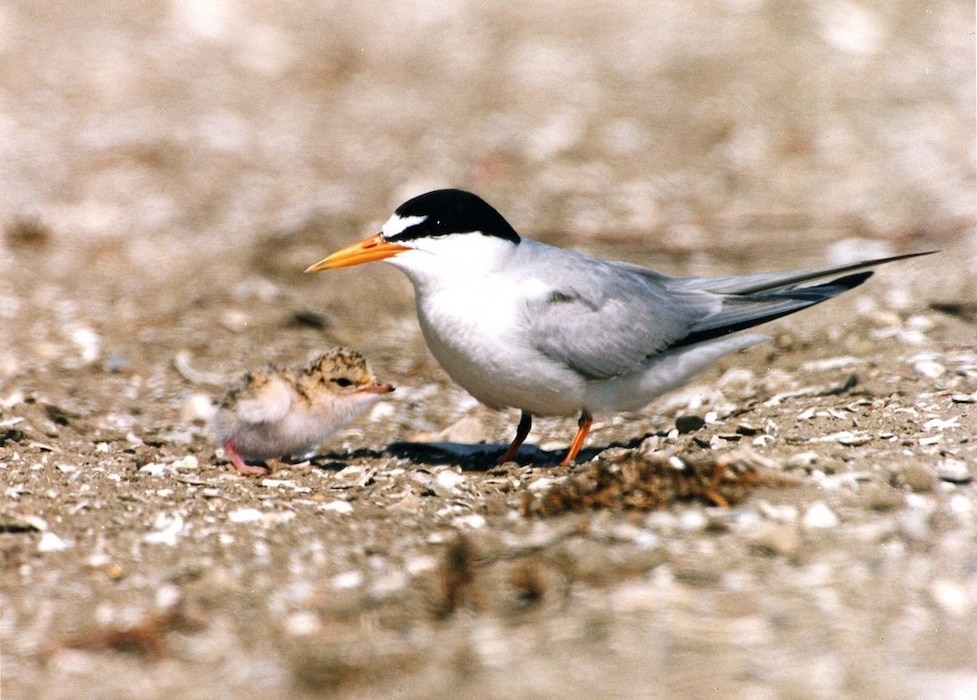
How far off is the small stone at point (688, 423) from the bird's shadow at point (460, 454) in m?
0.17

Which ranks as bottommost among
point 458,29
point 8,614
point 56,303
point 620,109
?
point 8,614

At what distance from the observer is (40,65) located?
9.45 m

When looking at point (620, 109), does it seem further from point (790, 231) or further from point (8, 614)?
point (8, 614)

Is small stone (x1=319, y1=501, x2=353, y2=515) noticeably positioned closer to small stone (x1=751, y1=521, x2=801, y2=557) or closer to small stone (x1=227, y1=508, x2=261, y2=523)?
small stone (x1=227, y1=508, x2=261, y2=523)

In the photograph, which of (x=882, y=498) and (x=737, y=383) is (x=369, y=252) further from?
(x=882, y=498)

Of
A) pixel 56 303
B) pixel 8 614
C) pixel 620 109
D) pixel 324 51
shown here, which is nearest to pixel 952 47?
pixel 620 109

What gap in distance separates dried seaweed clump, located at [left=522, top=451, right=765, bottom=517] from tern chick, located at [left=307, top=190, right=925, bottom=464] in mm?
520

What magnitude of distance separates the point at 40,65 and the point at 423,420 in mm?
5510

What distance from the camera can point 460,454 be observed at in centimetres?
493

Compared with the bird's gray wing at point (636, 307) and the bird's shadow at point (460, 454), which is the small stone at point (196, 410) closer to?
the bird's shadow at point (460, 454)

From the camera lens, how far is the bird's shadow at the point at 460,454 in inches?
188

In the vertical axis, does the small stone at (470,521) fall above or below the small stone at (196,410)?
below

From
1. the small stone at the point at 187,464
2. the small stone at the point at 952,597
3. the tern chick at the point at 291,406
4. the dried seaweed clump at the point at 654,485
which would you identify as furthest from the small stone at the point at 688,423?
the small stone at the point at 187,464

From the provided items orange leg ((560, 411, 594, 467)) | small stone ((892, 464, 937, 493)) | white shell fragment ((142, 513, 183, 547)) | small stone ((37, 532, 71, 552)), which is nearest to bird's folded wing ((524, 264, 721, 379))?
orange leg ((560, 411, 594, 467))
